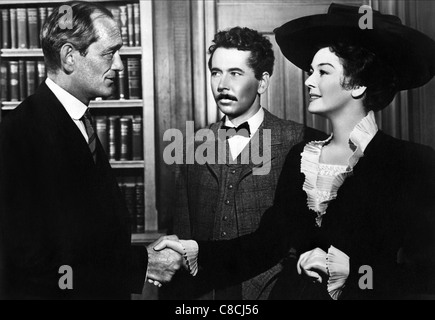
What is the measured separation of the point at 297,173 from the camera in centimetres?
217

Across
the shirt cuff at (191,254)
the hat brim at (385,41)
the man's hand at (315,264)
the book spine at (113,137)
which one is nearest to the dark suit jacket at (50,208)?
the shirt cuff at (191,254)

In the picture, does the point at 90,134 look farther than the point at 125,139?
No

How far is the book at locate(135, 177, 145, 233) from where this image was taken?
2648mm

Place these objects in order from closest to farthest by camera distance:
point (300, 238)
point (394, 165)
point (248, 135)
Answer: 1. point (394, 165)
2. point (300, 238)
3. point (248, 135)

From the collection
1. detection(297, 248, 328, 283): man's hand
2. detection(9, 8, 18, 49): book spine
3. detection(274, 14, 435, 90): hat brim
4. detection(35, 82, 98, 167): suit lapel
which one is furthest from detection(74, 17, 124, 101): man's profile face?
detection(297, 248, 328, 283): man's hand

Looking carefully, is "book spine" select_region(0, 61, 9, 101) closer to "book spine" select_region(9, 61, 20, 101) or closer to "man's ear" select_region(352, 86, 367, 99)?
"book spine" select_region(9, 61, 20, 101)

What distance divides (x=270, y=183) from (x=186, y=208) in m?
0.37

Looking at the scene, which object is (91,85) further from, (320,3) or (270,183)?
(320,3)

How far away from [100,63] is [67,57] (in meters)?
0.13

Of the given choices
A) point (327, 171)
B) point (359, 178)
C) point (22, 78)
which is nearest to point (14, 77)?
point (22, 78)

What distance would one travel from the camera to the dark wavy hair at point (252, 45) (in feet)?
7.57

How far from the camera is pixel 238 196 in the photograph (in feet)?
7.45

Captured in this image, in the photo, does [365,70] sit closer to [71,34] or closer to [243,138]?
[243,138]
